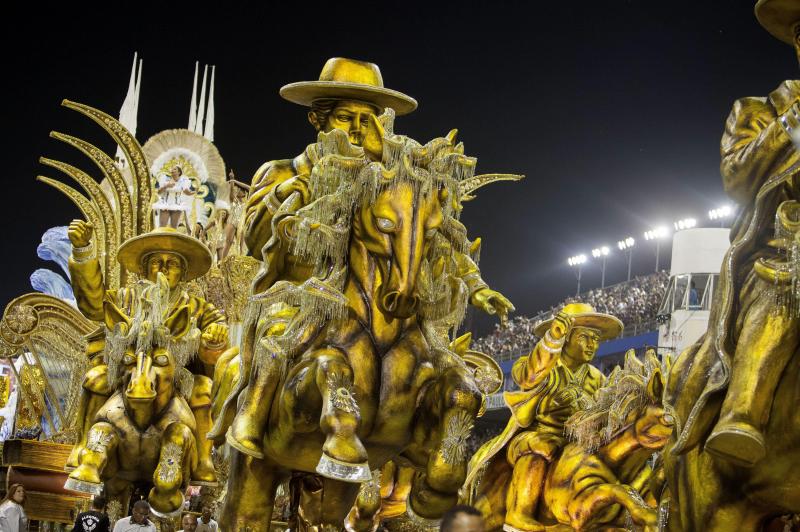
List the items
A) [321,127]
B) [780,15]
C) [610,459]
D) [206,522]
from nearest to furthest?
1. [780,15]
2. [321,127]
3. [610,459]
4. [206,522]

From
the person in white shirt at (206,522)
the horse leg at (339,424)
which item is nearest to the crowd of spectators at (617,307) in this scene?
the person in white shirt at (206,522)

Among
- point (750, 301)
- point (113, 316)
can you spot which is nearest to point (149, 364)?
point (113, 316)

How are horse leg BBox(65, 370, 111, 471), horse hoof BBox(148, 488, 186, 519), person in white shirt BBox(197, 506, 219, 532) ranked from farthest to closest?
person in white shirt BBox(197, 506, 219, 532)
horse leg BBox(65, 370, 111, 471)
horse hoof BBox(148, 488, 186, 519)

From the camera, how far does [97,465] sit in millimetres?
7996

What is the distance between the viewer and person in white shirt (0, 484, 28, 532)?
864cm

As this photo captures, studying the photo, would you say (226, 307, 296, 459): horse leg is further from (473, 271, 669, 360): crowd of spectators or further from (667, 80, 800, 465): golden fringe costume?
(473, 271, 669, 360): crowd of spectators

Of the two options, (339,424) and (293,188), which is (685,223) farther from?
(339,424)

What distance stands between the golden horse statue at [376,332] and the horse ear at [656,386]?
70.1 inches

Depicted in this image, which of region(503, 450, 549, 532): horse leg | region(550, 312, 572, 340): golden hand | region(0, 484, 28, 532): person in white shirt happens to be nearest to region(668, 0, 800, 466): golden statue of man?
region(550, 312, 572, 340): golden hand

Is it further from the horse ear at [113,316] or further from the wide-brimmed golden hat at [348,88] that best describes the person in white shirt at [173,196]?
the wide-brimmed golden hat at [348,88]

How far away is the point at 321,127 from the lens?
6832mm

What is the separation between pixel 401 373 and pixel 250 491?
102 cm

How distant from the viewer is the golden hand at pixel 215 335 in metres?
8.55

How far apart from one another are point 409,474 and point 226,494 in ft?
4.23
